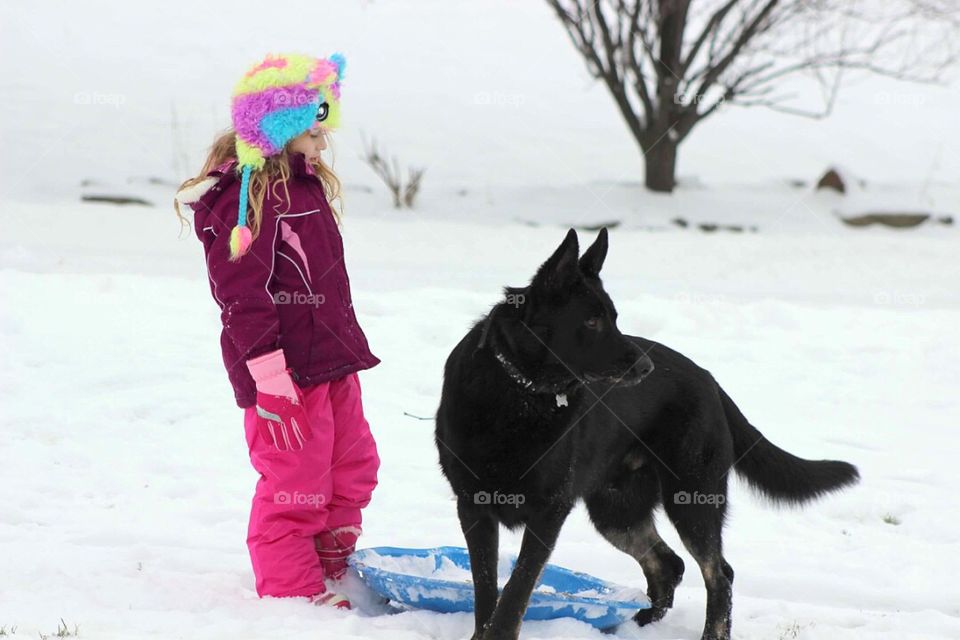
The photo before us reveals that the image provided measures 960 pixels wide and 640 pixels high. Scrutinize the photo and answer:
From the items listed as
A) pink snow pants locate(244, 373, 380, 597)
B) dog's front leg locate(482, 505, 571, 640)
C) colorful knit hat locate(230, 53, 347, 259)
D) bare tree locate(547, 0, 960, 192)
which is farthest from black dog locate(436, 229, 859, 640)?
bare tree locate(547, 0, 960, 192)

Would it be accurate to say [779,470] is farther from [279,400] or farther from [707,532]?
[279,400]

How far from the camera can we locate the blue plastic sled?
3.77 metres

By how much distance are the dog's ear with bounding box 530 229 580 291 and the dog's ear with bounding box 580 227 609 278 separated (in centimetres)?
6

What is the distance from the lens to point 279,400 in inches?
142

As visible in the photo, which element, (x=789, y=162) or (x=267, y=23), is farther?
(x=267, y=23)

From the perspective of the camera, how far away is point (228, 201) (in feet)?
12.2

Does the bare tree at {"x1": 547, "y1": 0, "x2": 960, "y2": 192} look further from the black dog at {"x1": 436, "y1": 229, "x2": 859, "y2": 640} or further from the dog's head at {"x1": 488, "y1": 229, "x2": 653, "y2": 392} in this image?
the dog's head at {"x1": 488, "y1": 229, "x2": 653, "y2": 392}

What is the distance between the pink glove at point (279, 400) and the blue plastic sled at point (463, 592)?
0.59 meters

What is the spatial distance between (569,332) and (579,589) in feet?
4.17

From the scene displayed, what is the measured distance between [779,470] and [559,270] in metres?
1.31

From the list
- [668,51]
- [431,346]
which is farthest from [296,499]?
[668,51]

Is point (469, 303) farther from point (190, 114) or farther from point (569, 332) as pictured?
point (190, 114)

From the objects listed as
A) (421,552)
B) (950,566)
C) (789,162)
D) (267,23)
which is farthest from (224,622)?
(267,23)

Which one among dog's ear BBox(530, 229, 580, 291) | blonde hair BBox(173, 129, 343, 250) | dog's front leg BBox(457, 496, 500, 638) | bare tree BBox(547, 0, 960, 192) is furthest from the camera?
bare tree BBox(547, 0, 960, 192)
